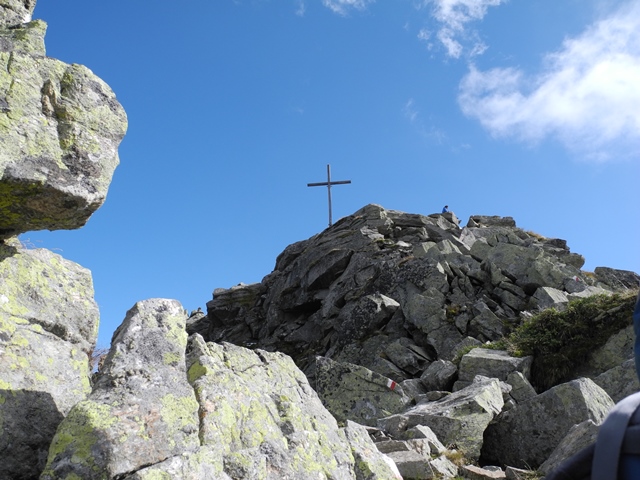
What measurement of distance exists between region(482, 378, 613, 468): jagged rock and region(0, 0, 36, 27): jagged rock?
15197mm

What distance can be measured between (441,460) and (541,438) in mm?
3673

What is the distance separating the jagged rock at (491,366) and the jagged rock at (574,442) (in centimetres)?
818

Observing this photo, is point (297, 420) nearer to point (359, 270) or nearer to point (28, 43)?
point (28, 43)

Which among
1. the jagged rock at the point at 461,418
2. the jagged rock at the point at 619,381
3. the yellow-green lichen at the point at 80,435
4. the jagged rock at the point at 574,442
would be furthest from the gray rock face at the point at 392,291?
the yellow-green lichen at the point at 80,435

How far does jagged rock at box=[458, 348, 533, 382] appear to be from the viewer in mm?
20172

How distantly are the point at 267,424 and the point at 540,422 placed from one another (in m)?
9.17

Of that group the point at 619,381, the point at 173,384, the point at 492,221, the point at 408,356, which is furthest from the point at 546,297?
the point at 173,384

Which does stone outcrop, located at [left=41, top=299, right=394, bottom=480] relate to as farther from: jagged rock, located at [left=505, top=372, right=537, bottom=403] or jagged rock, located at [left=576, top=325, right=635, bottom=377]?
jagged rock, located at [left=576, top=325, right=635, bottom=377]

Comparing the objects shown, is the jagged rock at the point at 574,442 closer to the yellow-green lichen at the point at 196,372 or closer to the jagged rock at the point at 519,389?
the jagged rock at the point at 519,389

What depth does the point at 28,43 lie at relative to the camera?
361 inches

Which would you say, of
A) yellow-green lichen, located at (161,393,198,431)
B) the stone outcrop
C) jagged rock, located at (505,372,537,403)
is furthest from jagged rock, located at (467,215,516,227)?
yellow-green lichen, located at (161,393,198,431)

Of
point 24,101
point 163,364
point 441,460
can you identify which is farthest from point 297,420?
point 24,101

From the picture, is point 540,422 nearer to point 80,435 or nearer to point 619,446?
point 80,435

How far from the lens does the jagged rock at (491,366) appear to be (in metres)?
20.2
